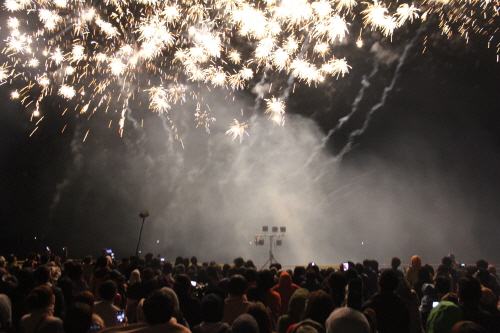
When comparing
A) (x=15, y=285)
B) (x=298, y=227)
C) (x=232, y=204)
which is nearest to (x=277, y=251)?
(x=298, y=227)

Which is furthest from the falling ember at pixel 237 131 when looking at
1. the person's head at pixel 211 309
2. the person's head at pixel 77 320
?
the person's head at pixel 77 320

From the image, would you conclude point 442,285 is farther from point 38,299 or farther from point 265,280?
point 38,299

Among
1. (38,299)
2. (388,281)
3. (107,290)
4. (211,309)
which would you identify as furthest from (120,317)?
(388,281)

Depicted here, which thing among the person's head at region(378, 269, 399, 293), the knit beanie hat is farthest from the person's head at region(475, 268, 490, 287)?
the person's head at region(378, 269, 399, 293)

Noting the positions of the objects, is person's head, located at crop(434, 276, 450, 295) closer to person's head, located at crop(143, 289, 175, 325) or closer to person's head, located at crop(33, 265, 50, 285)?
person's head, located at crop(143, 289, 175, 325)

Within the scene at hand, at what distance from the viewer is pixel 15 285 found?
3.50m

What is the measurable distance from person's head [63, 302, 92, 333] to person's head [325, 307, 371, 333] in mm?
1489

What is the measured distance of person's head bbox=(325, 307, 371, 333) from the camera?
1.88m

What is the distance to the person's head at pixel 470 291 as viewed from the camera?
2521 millimetres

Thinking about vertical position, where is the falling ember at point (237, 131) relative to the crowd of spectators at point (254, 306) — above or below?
above

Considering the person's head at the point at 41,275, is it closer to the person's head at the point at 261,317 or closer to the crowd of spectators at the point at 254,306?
the crowd of spectators at the point at 254,306

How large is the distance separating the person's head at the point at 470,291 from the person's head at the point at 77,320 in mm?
2757

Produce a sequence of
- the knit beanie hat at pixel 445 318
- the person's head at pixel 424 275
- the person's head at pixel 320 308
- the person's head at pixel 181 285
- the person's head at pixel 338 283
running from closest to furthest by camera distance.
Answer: the person's head at pixel 320 308 < the knit beanie hat at pixel 445 318 < the person's head at pixel 338 283 < the person's head at pixel 181 285 < the person's head at pixel 424 275

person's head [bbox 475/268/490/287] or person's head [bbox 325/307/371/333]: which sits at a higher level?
person's head [bbox 475/268/490/287]
